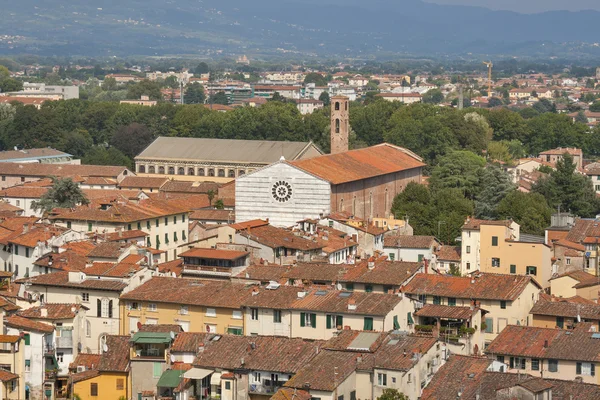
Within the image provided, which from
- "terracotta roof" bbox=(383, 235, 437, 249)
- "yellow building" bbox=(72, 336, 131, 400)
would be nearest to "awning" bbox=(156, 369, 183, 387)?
"yellow building" bbox=(72, 336, 131, 400)

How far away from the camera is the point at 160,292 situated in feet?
108

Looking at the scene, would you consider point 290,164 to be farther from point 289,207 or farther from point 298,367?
point 298,367

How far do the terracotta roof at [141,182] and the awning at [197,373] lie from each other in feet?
119

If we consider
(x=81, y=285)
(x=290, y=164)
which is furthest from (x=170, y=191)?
(x=81, y=285)

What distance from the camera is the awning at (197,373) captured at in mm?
28172

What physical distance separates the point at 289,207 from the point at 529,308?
20.4 m

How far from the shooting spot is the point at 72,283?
111 feet

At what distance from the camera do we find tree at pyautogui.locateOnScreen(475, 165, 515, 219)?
184ft

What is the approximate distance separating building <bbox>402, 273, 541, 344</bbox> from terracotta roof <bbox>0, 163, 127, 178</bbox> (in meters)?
37.3

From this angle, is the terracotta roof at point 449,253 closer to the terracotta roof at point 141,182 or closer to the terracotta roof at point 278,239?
the terracotta roof at point 278,239

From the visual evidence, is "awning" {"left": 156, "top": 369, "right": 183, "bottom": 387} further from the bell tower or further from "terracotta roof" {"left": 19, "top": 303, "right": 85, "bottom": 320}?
the bell tower

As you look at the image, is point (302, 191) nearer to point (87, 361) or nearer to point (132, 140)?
point (87, 361)

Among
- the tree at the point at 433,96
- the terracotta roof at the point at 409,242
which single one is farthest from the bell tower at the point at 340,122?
the tree at the point at 433,96

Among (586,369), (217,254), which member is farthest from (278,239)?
(586,369)
